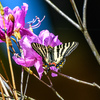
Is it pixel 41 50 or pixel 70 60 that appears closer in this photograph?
pixel 41 50

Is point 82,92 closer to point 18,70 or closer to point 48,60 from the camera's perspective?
point 18,70

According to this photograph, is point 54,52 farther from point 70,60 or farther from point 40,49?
point 70,60

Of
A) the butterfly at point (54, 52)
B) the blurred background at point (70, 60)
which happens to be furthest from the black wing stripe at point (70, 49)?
the blurred background at point (70, 60)

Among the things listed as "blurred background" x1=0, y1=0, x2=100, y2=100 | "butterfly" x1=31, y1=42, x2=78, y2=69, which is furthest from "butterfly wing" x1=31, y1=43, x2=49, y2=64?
"blurred background" x1=0, y1=0, x2=100, y2=100

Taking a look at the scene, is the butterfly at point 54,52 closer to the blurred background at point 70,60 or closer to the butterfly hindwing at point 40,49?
the butterfly hindwing at point 40,49

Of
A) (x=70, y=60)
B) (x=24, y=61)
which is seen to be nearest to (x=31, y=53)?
(x=24, y=61)

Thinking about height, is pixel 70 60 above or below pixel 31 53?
below

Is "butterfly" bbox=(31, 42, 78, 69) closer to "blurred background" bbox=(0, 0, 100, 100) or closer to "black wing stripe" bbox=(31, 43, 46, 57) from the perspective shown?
"black wing stripe" bbox=(31, 43, 46, 57)

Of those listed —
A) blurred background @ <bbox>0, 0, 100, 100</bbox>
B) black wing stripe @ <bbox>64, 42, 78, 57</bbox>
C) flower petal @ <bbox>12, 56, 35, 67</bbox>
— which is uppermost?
flower petal @ <bbox>12, 56, 35, 67</bbox>
